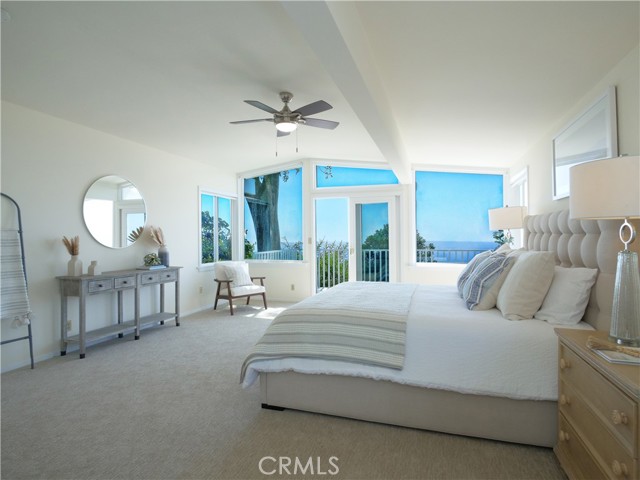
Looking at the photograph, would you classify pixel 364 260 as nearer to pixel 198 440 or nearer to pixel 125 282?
pixel 125 282

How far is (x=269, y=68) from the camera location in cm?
289

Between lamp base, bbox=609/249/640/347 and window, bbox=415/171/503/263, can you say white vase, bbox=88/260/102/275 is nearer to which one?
lamp base, bbox=609/249/640/347

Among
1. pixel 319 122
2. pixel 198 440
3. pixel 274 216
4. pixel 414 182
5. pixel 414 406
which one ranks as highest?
pixel 319 122

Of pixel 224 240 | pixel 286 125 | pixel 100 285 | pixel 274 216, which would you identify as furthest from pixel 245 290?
pixel 286 125

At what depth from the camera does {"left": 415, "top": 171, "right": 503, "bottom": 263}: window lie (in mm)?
5734

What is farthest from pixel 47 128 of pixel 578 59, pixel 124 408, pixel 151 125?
pixel 578 59

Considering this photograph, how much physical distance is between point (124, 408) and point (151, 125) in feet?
10.0

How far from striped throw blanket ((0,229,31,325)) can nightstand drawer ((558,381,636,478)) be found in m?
4.17

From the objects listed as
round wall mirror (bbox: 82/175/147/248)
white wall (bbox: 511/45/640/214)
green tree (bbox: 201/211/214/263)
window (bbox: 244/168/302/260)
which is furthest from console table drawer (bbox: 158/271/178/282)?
white wall (bbox: 511/45/640/214)

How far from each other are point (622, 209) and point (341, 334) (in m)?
1.56

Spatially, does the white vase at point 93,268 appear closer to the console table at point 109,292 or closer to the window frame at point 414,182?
the console table at point 109,292

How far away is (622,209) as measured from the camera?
1.38 metres

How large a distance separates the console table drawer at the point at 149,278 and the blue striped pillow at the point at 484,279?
3643 millimetres

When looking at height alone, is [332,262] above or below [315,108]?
below
